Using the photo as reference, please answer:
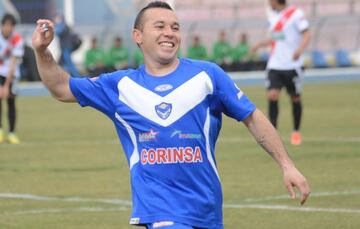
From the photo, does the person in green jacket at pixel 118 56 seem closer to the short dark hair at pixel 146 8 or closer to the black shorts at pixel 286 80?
the black shorts at pixel 286 80

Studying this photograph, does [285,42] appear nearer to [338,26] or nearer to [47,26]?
[47,26]

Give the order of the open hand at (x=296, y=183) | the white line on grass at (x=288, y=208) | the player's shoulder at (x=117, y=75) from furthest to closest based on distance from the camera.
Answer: the white line on grass at (x=288, y=208)
the player's shoulder at (x=117, y=75)
the open hand at (x=296, y=183)

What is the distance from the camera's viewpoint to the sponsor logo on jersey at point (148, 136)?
7008 mm

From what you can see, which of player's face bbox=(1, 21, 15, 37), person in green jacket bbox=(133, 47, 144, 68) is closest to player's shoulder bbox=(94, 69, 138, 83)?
player's face bbox=(1, 21, 15, 37)

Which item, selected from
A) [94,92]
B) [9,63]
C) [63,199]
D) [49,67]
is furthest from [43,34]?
[9,63]

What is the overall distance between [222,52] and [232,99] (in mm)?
33823

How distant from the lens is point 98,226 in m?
10.4

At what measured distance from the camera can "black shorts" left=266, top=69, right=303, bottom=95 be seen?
18.1m

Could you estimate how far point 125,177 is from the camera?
45.6 ft

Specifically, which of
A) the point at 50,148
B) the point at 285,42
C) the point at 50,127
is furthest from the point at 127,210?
the point at 50,127

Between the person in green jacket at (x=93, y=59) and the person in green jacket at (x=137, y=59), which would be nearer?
the person in green jacket at (x=93, y=59)

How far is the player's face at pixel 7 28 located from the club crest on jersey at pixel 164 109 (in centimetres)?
1271

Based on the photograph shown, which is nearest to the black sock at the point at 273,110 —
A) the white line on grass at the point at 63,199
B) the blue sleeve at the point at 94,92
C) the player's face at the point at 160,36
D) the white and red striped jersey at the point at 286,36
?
the white and red striped jersey at the point at 286,36

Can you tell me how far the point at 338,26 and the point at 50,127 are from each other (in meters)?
26.0
